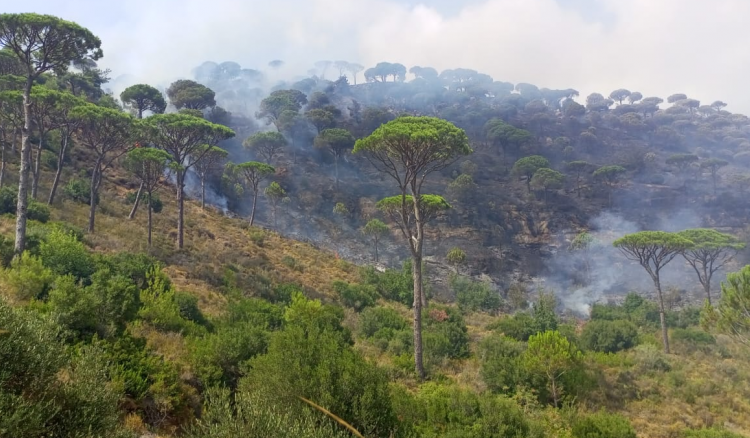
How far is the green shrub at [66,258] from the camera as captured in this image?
1347 cm

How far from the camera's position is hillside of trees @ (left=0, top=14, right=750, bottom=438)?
25.5 feet

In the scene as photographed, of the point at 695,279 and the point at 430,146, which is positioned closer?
the point at 430,146

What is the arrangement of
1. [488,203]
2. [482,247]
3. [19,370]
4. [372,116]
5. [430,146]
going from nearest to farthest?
[19,370], [430,146], [482,247], [488,203], [372,116]

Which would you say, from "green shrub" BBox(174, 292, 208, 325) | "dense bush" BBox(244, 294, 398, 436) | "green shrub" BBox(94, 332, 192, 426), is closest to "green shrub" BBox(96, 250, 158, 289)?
"green shrub" BBox(174, 292, 208, 325)

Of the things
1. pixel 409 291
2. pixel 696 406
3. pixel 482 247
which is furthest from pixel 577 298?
pixel 696 406

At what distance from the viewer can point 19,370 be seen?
539 centimetres

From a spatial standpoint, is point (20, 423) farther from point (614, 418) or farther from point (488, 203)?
point (488, 203)

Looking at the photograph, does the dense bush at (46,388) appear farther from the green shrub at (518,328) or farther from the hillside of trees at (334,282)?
the green shrub at (518,328)

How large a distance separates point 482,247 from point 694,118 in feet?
262

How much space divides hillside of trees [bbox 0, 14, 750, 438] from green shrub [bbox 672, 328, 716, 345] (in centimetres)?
11

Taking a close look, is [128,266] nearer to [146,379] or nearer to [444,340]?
[146,379]

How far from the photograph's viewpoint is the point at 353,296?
24.3 metres

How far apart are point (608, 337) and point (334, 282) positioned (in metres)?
14.7

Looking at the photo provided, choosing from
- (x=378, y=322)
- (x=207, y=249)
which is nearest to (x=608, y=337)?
(x=378, y=322)
